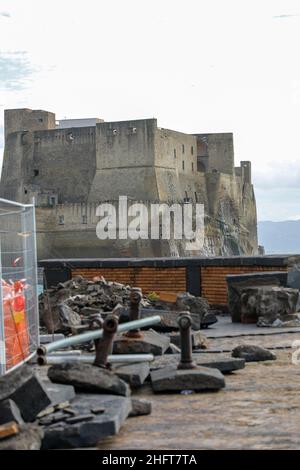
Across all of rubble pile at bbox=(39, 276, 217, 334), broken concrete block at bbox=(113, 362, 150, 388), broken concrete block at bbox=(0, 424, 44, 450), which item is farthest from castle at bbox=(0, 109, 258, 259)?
broken concrete block at bbox=(0, 424, 44, 450)

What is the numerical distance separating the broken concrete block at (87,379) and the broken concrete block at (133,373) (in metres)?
0.56

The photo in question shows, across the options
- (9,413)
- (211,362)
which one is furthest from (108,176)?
(9,413)

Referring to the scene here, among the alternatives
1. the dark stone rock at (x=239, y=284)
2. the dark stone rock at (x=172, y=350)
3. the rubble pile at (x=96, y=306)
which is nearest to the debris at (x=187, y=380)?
the dark stone rock at (x=172, y=350)

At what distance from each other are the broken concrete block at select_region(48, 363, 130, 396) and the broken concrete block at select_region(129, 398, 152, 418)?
0.30 feet

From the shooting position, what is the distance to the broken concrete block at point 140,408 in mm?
5285

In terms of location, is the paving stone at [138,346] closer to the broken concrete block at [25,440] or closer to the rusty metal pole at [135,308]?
the rusty metal pole at [135,308]

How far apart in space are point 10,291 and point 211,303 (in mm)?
6629

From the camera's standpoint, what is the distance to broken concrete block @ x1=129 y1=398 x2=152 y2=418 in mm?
5285

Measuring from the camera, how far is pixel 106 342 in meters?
5.96

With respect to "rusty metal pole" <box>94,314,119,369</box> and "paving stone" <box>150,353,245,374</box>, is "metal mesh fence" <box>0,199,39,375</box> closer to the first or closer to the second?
"rusty metal pole" <box>94,314,119,369</box>

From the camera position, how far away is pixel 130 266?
14000 millimetres

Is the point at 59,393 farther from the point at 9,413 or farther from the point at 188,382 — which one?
the point at 188,382
